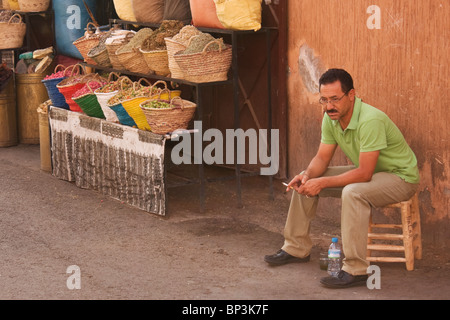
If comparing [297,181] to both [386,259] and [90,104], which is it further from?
[90,104]

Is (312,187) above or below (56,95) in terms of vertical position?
below

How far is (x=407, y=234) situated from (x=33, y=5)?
715cm

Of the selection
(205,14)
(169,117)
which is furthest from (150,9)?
(169,117)

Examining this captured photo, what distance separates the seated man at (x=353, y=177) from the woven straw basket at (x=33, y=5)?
20.9 feet

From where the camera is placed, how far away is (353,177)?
5.95 metres

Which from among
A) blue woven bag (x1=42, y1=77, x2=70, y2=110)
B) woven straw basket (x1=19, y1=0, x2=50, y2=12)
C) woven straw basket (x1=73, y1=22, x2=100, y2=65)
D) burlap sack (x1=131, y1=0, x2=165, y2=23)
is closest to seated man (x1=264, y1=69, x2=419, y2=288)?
burlap sack (x1=131, y1=0, x2=165, y2=23)

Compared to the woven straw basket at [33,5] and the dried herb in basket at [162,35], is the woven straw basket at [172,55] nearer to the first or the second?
the dried herb in basket at [162,35]

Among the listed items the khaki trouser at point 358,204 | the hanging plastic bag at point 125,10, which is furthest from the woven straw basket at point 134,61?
the khaki trouser at point 358,204

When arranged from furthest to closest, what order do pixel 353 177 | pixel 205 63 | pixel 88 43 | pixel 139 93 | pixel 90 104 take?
pixel 88 43, pixel 90 104, pixel 139 93, pixel 205 63, pixel 353 177

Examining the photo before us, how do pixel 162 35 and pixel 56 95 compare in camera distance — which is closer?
pixel 162 35

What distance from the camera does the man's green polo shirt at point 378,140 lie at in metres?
5.88

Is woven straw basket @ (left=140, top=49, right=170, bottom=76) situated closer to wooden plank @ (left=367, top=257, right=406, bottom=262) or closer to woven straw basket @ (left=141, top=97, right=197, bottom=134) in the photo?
woven straw basket @ (left=141, top=97, right=197, bottom=134)

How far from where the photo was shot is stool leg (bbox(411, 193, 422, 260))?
20.4 ft
